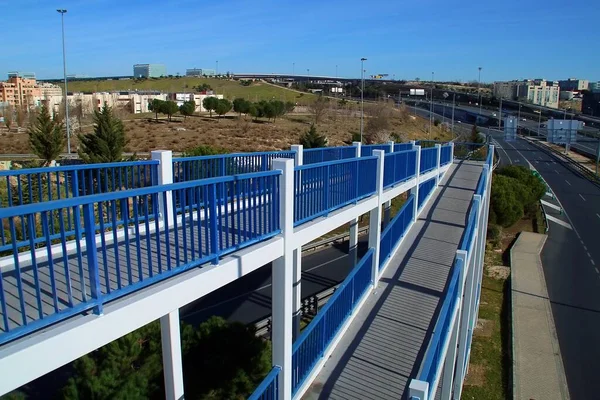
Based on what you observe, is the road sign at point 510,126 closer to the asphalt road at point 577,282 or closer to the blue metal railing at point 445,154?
the asphalt road at point 577,282

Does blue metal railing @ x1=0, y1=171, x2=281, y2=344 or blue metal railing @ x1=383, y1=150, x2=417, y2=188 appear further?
blue metal railing @ x1=383, y1=150, x2=417, y2=188

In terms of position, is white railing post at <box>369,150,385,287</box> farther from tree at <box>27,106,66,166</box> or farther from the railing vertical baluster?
tree at <box>27,106,66,166</box>

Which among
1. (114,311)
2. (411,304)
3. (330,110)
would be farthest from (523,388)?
(330,110)

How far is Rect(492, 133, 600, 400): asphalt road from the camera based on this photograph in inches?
568

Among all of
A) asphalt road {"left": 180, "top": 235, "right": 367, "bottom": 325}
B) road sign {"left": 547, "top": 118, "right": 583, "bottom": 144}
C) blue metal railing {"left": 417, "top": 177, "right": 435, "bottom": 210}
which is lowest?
asphalt road {"left": 180, "top": 235, "right": 367, "bottom": 325}

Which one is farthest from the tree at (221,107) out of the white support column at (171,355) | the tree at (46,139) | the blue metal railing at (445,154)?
the white support column at (171,355)

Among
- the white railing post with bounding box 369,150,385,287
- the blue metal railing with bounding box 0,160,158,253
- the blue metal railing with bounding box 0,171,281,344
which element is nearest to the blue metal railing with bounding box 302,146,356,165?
the white railing post with bounding box 369,150,385,287

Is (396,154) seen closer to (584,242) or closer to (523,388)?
(523,388)

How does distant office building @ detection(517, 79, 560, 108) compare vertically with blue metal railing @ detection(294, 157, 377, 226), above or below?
above

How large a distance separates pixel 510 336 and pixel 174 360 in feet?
45.9

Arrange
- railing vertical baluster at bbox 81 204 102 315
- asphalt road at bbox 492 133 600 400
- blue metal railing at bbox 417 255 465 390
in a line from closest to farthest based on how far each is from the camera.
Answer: railing vertical baluster at bbox 81 204 102 315 → blue metal railing at bbox 417 255 465 390 → asphalt road at bbox 492 133 600 400

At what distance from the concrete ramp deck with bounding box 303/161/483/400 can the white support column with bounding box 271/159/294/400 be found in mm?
1089

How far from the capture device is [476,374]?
13391 millimetres

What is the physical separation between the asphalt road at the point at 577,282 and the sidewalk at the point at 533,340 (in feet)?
1.00
